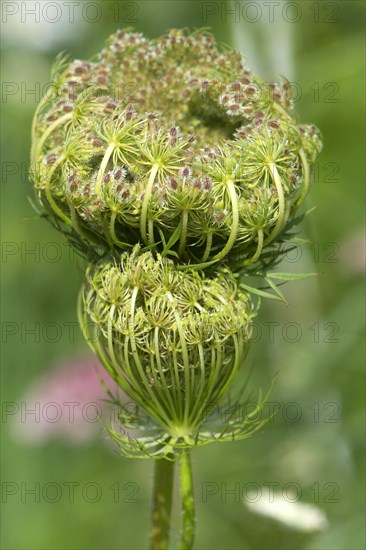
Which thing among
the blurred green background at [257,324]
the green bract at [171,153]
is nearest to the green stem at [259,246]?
the green bract at [171,153]

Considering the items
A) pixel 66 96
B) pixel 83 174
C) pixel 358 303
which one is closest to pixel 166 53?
pixel 66 96

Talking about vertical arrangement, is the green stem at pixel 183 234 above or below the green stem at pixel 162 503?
above

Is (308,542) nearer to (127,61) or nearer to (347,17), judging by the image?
(127,61)

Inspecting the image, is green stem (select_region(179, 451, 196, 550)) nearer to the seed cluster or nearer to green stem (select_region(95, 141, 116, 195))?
the seed cluster

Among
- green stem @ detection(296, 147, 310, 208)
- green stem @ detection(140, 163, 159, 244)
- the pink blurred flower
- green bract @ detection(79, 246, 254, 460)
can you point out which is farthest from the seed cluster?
the pink blurred flower

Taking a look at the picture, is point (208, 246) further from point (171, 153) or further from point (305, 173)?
point (305, 173)

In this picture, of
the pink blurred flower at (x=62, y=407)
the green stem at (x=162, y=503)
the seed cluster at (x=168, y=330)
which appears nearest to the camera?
the seed cluster at (x=168, y=330)

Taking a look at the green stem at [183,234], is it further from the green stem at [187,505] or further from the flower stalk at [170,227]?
the green stem at [187,505]
